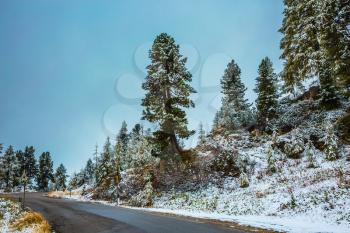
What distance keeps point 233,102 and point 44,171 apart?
78.3 metres

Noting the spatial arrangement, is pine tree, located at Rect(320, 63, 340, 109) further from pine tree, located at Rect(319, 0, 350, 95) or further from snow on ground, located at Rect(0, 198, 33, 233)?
snow on ground, located at Rect(0, 198, 33, 233)

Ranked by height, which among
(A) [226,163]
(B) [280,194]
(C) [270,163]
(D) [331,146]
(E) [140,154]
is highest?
(E) [140,154]

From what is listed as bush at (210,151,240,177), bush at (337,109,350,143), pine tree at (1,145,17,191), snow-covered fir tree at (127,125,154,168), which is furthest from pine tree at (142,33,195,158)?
pine tree at (1,145,17,191)

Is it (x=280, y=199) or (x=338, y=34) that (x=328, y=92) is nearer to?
(x=338, y=34)

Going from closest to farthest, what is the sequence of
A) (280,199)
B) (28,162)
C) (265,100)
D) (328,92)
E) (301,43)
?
(280,199) < (301,43) < (328,92) < (265,100) < (28,162)

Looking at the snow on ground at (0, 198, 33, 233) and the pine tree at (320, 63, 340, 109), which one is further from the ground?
the pine tree at (320, 63, 340, 109)

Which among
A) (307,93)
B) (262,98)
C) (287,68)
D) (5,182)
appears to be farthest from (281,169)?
(5,182)

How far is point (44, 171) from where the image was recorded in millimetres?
100250

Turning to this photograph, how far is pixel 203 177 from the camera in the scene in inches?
1148

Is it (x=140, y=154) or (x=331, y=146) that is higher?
(x=140, y=154)

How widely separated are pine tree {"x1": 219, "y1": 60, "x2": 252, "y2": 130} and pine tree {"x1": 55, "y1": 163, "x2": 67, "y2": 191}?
7699cm

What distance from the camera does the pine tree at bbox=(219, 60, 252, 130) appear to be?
44406mm

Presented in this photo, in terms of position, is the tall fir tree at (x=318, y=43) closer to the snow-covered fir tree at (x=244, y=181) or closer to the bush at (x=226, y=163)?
the bush at (x=226, y=163)

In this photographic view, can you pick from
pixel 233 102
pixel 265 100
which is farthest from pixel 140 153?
pixel 265 100
